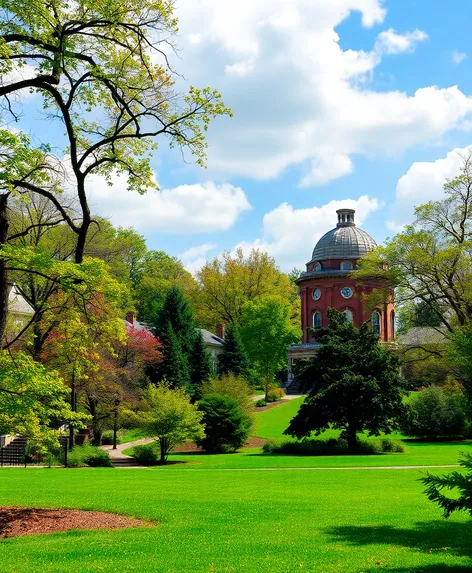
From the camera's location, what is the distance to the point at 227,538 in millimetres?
10172

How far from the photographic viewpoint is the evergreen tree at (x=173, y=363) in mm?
46850

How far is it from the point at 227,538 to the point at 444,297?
2997cm

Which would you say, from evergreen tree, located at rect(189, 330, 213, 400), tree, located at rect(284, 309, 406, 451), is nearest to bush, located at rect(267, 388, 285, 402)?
evergreen tree, located at rect(189, 330, 213, 400)

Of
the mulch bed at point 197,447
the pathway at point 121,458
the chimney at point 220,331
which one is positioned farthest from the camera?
the chimney at point 220,331

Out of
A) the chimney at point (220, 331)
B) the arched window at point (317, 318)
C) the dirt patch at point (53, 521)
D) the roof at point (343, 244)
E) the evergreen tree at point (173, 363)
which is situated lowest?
the dirt patch at point (53, 521)

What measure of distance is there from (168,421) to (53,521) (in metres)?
21.8

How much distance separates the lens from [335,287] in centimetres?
6738

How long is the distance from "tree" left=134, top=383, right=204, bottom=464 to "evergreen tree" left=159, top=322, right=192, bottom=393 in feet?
37.4

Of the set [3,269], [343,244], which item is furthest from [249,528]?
[343,244]

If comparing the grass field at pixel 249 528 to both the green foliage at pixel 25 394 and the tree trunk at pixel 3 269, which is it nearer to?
the green foliage at pixel 25 394

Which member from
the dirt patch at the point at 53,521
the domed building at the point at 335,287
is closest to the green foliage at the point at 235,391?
the domed building at the point at 335,287

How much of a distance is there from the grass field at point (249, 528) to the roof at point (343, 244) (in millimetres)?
48066

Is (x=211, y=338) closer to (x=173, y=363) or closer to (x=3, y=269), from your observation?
(x=173, y=363)

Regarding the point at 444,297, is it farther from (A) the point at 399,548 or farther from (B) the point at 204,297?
(B) the point at 204,297
